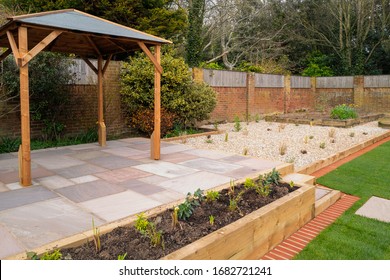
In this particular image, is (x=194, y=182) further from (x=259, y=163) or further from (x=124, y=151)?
(x=124, y=151)

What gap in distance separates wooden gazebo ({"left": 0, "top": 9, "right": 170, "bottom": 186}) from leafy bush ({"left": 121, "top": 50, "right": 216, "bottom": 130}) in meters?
1.47

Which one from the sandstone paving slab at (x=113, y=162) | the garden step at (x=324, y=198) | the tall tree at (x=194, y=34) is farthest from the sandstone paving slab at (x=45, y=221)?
the tall tree at (x=194, y=34)

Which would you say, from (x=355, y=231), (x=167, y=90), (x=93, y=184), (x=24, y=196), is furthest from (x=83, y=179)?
(x=167, y=90)

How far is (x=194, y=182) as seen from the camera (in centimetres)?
482

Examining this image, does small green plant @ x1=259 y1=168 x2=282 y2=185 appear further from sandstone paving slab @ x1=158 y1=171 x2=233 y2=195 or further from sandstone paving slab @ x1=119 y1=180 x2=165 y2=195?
sandstone paving slab @ x1=119 y1=180 x2=165 y2=195

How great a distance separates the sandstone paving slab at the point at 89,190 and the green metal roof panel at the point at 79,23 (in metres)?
2.24

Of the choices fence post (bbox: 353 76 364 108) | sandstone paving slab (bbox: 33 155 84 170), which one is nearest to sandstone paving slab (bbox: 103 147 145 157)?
sandstone paving slab (bbox: 33 155 84 170)

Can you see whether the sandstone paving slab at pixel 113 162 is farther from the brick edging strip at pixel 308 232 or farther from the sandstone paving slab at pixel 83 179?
the brick edging strip at pixel 308 232

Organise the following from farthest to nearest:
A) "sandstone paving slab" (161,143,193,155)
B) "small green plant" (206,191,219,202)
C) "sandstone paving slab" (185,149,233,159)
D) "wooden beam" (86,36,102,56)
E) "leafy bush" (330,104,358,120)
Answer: "leafy bush" (330,104,358,120)
"sandstone paving slab" (161,143,193,155)
"wooden beam" (86,36,102,56)
"sandstone paving slab" (185,149,233,159)
"small green plant" (206,191,219,202)

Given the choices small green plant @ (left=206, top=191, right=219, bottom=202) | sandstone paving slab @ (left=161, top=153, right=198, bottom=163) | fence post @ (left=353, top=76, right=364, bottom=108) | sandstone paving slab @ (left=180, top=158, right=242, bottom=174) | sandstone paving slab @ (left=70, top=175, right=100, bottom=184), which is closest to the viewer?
small green plant @ (left=206, top=191, right=219, bottom=202)

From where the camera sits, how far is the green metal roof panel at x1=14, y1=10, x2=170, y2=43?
179 inches
